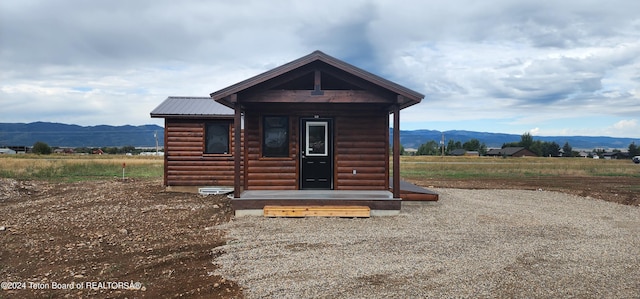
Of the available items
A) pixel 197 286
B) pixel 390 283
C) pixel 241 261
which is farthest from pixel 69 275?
pixel 390 283

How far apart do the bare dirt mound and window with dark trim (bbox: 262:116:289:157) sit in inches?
72.4

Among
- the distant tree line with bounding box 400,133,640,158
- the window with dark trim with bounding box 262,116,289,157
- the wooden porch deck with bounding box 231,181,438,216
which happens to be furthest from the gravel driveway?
the distant tree line with bounding box 400,133,640,158

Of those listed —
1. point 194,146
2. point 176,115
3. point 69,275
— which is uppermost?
point 176,115

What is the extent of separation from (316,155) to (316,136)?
19.8 inches

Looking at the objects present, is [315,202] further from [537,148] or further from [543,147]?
[543,147]

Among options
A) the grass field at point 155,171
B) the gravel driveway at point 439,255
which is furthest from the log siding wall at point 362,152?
the grass field at point 155,171

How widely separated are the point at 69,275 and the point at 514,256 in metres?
6.13

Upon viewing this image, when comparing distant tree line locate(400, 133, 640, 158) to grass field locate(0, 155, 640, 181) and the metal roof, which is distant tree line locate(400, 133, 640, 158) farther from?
the metal roof

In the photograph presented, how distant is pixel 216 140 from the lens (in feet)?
45.2

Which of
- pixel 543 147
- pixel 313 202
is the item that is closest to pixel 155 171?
pixel 313 202

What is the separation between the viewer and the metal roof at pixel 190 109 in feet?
43.7

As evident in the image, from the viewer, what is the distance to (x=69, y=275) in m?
5.23

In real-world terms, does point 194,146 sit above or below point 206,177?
above

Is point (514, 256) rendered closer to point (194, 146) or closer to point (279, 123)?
point (279, 123)
